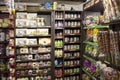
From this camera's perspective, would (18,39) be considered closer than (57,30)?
Yes

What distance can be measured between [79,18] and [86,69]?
5.51 feet

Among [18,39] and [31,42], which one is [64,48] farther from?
[18,39]

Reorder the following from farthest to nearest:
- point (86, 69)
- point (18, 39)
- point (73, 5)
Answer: point (73, 5)
point (18, 39)
point (86, 69)

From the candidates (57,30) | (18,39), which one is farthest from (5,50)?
(57,30)

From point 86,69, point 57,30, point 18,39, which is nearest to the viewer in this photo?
point 86,69

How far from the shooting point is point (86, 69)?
4.29m

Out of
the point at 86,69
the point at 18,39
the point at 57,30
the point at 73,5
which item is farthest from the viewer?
the point at 73,5

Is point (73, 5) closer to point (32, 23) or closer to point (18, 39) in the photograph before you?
point (32, 23)

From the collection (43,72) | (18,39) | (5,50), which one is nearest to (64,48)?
(43,72)

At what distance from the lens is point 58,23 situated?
16.6ft

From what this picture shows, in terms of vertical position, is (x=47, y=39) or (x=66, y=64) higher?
(x=47, y=39)

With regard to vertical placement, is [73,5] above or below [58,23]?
above

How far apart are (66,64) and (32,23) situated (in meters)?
1.63

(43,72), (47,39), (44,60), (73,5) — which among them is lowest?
(43,72)
